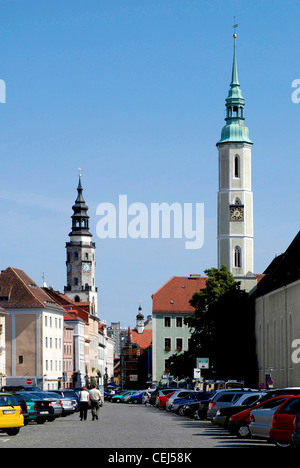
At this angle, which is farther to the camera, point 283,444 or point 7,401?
point 7,401

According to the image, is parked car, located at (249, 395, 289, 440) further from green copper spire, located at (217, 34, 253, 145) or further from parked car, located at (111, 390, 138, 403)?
green copper spire, located at (217, 34, 253, 145)

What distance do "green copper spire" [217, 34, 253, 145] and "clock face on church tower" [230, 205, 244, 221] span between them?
8562 mm

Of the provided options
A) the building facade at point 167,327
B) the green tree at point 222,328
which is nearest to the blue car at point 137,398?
the green tree at point 222,328

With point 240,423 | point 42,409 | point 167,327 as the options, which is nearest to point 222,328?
point 42,409

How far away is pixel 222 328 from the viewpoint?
8256 centimetres

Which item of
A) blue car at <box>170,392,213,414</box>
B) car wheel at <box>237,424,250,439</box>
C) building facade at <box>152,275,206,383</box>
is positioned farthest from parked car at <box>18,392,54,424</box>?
building facade at <box>152,275,206,383</box>

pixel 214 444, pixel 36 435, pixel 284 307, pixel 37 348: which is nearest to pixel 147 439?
pixel 214 444

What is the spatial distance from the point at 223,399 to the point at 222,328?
1769 inches

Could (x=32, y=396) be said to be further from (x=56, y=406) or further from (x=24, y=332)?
(x=24, y=332)

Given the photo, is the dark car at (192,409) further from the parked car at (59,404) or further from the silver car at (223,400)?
the silver car at (223,400)

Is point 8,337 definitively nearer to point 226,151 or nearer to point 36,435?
point 226,151

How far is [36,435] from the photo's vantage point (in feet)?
104

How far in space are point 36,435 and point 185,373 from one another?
56002 mm

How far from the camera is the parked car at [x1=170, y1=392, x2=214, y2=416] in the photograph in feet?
172
